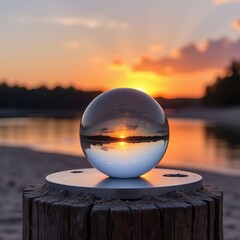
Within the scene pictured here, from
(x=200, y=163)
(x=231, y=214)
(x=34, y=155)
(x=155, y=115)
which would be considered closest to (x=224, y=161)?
(x=200, y=163)

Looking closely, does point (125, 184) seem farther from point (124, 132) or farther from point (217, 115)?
point (217, 115)

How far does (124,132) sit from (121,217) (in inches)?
15.1

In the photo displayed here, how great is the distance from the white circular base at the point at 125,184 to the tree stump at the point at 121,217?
1.1 inches

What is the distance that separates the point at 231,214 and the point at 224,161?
10.0 m

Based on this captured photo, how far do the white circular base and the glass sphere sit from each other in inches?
2.9

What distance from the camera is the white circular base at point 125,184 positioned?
6.47 feet

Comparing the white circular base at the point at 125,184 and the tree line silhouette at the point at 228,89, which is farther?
the tree line silhouette at the point at 228,89

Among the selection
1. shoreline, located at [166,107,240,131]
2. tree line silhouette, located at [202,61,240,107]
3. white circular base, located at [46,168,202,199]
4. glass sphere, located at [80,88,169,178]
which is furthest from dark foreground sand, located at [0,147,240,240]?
tree line silhouette, located at [202,61,240,107]

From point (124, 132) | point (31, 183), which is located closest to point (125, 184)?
point (124, 132)

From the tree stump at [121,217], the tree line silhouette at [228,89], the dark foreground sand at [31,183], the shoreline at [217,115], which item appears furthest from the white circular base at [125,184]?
the tree line silhouette at [228,89]

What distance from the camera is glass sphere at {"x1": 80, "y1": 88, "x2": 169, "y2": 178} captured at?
2.08 metres

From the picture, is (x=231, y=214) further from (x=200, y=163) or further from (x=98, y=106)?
(x=200, y=163)

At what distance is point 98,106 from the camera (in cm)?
215

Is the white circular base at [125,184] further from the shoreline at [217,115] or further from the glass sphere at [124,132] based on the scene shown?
the shoreline at [217,115]
